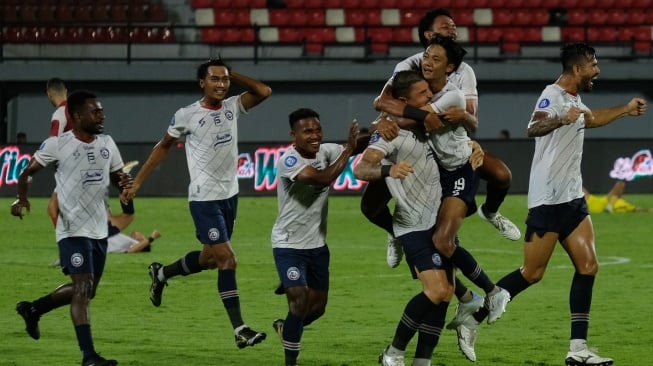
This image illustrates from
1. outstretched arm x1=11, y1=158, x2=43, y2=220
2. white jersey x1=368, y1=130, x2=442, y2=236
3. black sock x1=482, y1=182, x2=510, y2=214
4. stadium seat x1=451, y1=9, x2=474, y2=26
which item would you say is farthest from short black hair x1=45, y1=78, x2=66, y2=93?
stadium seat x1=451, y1=9, x2=474, y2=26

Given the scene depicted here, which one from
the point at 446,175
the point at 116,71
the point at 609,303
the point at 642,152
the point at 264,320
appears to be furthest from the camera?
the point at 116,71

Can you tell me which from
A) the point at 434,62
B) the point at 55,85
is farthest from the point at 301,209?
the point at 55,85

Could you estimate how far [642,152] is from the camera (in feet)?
93.6

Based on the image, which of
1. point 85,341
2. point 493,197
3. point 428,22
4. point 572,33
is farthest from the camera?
point 572,33

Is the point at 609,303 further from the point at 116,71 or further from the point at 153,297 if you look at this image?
the point at 116,71

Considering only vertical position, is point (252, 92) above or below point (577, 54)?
below

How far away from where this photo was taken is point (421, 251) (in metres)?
8.84

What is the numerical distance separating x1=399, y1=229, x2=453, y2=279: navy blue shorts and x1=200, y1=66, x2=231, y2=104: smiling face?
2.66 meters

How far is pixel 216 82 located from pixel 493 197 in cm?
243

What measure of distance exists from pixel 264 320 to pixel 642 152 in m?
18.1

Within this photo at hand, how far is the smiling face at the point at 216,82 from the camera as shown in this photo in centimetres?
1087

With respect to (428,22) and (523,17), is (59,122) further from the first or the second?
(523,17)

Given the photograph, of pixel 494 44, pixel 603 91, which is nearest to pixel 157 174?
pixel 494 44

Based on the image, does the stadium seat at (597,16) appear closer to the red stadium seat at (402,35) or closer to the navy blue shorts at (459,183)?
the red stadium seat at (402,35)
